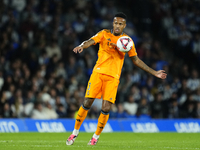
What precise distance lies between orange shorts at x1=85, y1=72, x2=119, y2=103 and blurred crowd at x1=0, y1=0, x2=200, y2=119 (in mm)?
6476

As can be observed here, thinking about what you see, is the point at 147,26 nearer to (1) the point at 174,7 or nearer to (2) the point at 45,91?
(1) the point at 174,7

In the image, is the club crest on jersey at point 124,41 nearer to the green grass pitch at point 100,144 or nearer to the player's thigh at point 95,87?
the player's thigh at point 95,87


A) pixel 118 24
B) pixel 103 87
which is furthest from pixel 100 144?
pixel 118 24

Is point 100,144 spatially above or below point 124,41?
below

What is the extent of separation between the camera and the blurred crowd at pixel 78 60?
14.9 meters

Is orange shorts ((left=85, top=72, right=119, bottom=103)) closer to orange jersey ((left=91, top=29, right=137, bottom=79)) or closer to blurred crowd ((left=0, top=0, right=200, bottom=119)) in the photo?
orange jersey ((left=91, top=29, right=137, bottom=79))

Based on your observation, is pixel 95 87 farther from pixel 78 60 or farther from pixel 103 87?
pixel 78 60

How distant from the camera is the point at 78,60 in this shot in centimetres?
1694

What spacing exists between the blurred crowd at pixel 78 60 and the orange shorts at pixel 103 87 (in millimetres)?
6476

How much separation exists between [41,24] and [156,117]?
6.22 m

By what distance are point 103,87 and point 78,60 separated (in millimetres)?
9009

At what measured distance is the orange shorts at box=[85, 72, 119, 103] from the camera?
26.0ft

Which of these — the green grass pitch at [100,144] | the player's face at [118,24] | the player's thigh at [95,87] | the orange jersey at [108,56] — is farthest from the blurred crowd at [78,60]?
the player's face at [118,24]

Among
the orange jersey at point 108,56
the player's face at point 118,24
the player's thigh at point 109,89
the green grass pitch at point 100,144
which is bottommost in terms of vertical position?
the green grass pitch at point 100,144
